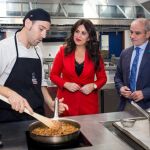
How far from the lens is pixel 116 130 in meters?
1.49

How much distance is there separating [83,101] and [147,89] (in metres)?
0.54

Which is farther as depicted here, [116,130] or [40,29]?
[40,29]

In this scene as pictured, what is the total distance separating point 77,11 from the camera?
10.1 ft

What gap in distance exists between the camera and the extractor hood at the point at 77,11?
288 centimetres

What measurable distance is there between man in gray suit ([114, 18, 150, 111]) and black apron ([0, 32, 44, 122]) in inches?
30.4

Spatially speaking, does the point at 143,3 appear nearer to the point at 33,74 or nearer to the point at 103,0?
the point at 103,0

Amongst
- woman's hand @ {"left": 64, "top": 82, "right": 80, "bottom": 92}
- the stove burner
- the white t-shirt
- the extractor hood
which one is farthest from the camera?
the extractor hood

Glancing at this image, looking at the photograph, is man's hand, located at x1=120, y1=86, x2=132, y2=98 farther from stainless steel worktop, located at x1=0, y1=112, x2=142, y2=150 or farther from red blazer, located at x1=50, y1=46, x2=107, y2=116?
stainless steel worktop, located at x1=0, y1=112, x2=142, y2=150

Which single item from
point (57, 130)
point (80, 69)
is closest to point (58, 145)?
point (57, 130)

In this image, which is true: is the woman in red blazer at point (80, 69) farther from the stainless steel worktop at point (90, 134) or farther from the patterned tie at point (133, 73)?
the stainless steel worktop at point (90, 134)

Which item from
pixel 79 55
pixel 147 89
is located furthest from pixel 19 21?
pixel 147 89

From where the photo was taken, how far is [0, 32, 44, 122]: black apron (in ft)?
5.61

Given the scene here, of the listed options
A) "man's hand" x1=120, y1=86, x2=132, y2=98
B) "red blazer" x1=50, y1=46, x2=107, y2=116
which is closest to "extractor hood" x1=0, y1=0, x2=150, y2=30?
"red blazer" x1=50, y1=46, x2=107, y2=116

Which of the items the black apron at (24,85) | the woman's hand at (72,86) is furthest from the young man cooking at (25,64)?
the woman's hand at (72,86)
